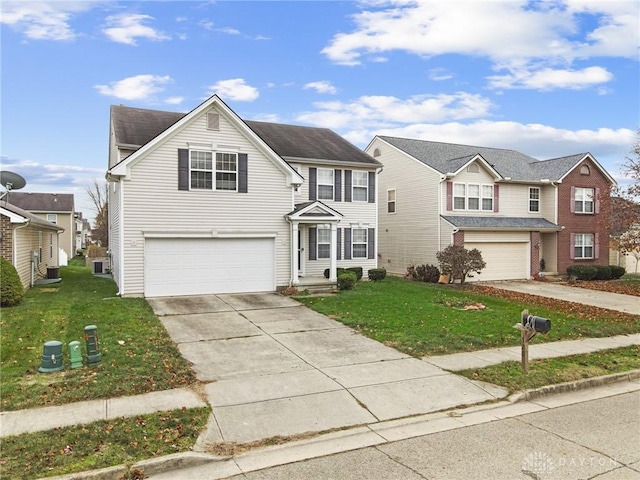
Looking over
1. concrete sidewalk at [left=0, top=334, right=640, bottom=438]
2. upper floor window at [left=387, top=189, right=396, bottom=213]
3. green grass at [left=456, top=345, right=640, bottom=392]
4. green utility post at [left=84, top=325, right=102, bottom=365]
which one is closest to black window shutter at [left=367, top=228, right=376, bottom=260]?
upper floor window at [left=387, top=189, right=396, bottom=213]

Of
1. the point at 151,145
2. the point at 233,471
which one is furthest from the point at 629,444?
the point at 151,145

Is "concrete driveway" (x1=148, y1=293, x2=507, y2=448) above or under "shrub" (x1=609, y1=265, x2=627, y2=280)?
under

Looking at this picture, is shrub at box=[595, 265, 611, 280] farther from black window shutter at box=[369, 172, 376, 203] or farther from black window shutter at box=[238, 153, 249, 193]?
black window shutter at box=[238, 153, 249, 193]

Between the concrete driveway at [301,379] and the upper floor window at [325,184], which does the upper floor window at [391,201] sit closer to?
the upper floor window at [325,184]

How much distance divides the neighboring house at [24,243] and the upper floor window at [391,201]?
17686 mm

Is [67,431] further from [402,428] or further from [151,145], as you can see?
[151,145]

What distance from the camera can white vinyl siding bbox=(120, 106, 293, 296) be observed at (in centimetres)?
1593

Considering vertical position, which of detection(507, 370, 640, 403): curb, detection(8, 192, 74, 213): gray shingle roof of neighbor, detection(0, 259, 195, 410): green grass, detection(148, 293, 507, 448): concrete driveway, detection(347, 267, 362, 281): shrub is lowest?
detection(507, 370, 640, 403): curb

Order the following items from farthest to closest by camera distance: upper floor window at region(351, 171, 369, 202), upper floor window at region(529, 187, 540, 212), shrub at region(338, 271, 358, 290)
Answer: upper floor window at region(529, 187, 540, 212) → upper floor window at region(351, 171, 369, 202) → shrub at region(338, 271, 358, 290)

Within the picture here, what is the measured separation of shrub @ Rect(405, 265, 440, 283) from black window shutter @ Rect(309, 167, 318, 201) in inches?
273

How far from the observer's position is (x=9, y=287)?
1352cm

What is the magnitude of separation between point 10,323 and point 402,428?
10.0 meters

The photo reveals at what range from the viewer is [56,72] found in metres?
13.9

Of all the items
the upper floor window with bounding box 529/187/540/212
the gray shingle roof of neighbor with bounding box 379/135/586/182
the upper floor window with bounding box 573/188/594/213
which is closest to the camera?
the gray shingle roof of neighbor with bounding box 379/135/586/182
